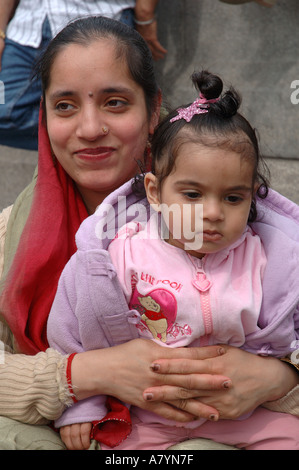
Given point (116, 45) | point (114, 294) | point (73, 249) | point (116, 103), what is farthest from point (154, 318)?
point (116, 45)

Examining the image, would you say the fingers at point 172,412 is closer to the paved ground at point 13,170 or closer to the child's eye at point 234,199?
the child's eye at point 234,199

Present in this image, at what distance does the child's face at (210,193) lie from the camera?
1646 millimetres

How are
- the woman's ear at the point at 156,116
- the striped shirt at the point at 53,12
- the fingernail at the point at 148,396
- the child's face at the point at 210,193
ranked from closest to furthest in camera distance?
the child's face at the point at 210,193, the fingernail at the point at 148,396, the woman's ear at the point at 156,116, the striped shirt at the point at 53,12

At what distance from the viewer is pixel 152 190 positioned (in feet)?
5.97

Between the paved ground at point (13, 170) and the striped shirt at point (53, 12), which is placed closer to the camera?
the striped shirt at point (53, 12)

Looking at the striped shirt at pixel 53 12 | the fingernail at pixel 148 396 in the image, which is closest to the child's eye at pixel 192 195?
the fingernail at pixel 148 396

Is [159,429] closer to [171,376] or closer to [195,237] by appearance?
[171,376]

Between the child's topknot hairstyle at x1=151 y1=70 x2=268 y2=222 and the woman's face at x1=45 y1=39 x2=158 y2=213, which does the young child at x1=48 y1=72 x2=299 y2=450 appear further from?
the woman's face at x1=45 y1=39 x2=158 y2=213

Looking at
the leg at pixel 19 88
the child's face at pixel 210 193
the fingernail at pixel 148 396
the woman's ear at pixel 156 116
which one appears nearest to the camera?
the child's face at pixel 210 193

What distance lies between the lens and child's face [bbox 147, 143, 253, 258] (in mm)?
1646

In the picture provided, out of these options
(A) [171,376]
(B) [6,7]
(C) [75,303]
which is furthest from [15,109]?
(A) [171,376]

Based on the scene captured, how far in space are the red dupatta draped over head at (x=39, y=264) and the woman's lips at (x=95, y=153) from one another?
0.15 m

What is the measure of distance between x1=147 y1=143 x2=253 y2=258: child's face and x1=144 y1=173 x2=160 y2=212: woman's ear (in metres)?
0.07
